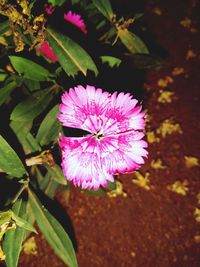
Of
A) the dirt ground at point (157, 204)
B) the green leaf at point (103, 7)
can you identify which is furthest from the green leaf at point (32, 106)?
the dirt ground at point (157, 204)

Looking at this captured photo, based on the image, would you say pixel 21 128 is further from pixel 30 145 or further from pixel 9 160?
pixel 9 160

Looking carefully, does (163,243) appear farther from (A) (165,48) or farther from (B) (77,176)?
(A) (165,48)

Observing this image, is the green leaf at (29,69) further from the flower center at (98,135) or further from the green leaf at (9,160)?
the flower center at (98,135)

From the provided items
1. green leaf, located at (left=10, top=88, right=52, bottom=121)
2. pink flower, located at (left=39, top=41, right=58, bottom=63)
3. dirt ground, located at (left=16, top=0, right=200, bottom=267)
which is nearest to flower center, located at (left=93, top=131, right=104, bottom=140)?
green leaf, located at (left=10, top=88, right=52, bottom=121)

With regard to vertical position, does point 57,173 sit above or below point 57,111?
below

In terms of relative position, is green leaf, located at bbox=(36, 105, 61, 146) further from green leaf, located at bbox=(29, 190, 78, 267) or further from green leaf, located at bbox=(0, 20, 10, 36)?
green leaf, located at bbox=(0, 20, 10, 36)

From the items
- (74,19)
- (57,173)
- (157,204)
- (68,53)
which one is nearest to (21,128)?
(57,173)

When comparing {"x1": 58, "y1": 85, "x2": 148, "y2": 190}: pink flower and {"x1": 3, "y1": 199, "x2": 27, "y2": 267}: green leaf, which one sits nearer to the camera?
{"x1": 58, "y1": 85, "x2": 148, "y2": 190}: pink flower
